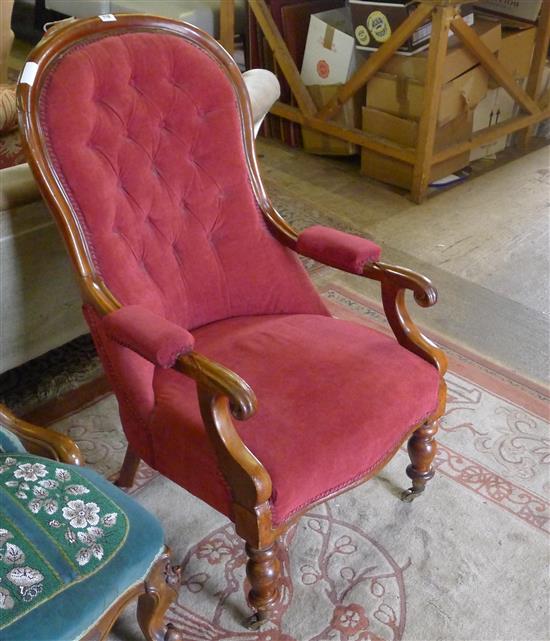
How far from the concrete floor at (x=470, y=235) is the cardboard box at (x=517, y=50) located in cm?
44

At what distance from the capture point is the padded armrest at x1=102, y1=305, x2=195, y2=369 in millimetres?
1289

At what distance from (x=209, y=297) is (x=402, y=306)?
17.6 inches

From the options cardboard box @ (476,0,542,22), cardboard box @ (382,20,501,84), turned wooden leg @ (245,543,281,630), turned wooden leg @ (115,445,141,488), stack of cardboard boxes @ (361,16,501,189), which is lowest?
turned wooden leg @ (115,445,141,488)

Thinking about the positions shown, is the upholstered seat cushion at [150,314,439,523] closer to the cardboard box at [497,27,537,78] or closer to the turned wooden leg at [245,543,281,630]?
the turned wooden leg at [245,543,281,630]

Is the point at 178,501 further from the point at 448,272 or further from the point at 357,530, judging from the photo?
the point at 448,272

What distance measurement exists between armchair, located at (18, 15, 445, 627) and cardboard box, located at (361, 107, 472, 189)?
157 cm

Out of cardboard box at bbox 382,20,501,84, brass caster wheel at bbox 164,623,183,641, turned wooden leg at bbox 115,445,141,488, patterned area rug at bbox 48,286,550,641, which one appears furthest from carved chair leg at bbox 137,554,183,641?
cardboard box at bbox 382,20,501,84

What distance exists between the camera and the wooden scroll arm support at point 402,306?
1.59 metres

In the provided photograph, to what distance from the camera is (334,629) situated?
1.52 meters

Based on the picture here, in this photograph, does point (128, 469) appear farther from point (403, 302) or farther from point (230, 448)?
point (403, 302)

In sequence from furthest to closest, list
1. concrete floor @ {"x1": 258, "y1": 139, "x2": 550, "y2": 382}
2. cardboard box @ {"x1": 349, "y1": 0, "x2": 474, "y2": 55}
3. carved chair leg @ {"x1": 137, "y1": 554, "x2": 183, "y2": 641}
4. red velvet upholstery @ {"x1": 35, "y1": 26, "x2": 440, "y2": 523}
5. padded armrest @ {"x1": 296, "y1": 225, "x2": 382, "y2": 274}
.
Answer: cardboard box @ {"x1": 349, "y1": 0, "x2": 474, "y2": 55} → concrete floor @ {"x1": 258, "y1": 139, "x2": 550, "y2": 382} → padded armrest @ {"x1": 296, "y1": 225, "x2": 382, "y2": 274} → red velvet upholstery @ {"x1": 35, "y1": 26, "x2": 440, "y2": 523} → carved chair leg @ {"x1": 137, "y1": 554, "x2": 183, "y2": 641}

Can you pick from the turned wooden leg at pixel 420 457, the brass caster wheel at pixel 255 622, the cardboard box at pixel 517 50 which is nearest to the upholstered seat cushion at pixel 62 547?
the brass caster wheel at pixel 255 622

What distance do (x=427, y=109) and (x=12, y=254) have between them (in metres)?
1.89

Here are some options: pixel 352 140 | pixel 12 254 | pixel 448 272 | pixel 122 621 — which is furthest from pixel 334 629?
pixel 352 140
